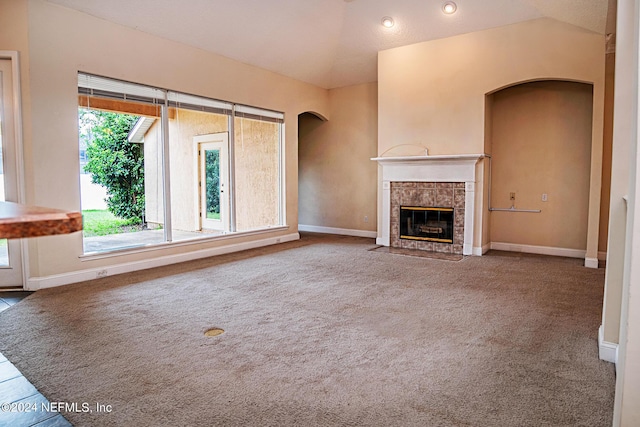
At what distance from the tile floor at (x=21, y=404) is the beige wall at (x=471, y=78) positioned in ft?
18.5

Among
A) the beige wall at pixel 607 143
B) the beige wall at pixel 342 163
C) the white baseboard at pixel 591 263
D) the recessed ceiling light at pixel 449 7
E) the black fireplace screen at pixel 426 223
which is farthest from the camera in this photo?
the beige wall at pixel 342 163

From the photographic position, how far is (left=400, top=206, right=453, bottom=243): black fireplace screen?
628 centimetres

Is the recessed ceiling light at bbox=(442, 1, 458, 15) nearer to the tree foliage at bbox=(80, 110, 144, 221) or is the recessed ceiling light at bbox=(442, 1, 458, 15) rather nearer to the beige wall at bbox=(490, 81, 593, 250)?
the beige wall at bbox=(490, 81, 593, 250)

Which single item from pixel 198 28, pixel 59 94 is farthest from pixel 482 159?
pixel 59 94

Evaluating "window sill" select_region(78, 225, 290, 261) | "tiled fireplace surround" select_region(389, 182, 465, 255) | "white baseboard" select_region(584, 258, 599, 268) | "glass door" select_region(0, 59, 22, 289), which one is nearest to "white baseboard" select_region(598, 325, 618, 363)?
"white baseboard" select_region(584, 258, 599, 268)

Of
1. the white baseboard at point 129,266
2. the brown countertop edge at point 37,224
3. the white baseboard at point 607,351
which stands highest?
the brown countertop edge at point 37,224

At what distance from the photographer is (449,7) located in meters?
5.48

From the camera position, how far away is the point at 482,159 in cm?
599

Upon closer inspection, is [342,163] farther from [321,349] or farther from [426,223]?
[321,349]

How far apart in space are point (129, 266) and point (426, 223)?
4.52 meters

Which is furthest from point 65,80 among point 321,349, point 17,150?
point 321,349

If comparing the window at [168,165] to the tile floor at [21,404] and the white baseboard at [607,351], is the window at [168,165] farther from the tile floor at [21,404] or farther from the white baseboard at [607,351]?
the white baseboard at [607,351]

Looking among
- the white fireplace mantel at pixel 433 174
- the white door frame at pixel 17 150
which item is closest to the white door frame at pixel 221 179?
the white door frame at pixel 17 150

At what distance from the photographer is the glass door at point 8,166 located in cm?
404
